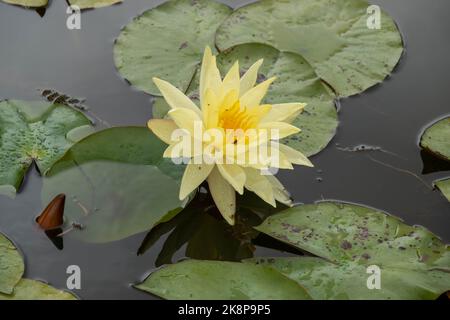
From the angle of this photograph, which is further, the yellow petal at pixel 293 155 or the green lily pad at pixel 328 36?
the green lily pad at pixel 328 36

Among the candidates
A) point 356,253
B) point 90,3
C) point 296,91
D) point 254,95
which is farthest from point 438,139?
point 90,3

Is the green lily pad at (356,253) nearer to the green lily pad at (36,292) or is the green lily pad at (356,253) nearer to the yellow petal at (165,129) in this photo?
the yellow petal at (165,129)

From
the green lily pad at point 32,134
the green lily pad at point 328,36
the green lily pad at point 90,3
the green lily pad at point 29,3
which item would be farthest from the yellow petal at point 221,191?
the green lily pad at point 29,3

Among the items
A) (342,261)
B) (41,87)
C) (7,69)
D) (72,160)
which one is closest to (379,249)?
(342,261)

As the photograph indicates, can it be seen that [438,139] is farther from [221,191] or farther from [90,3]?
[90,3]

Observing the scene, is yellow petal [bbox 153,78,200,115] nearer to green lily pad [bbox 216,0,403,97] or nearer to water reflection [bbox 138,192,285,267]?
water reflection [bbox 138,192,285,267]
